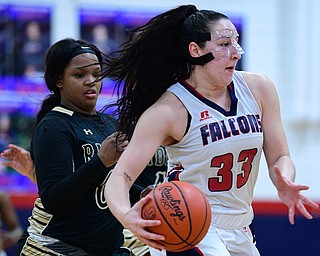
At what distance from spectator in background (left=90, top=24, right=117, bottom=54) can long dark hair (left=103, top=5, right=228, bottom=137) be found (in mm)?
6310

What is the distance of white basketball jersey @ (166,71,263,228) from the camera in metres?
3.88

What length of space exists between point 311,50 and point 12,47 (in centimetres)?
396

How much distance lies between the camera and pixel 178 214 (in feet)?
11.2

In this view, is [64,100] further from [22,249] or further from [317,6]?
[317,6]

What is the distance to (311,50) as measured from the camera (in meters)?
10.8

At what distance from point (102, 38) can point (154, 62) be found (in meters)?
6.48

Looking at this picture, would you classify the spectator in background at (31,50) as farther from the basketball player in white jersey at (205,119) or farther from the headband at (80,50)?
the basketball player in white jersey at (205,119)

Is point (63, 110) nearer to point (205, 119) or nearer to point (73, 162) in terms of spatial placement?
point (73, 162)

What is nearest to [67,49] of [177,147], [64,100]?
→ [64,100]

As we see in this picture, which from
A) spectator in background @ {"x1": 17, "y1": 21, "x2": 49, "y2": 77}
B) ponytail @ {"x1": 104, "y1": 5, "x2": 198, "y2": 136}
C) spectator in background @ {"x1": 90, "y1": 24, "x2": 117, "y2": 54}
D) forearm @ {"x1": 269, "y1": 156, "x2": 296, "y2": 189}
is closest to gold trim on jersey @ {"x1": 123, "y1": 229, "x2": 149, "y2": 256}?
ponytail @ {"x1": 104, "y1": 5, "x2": 198, "y2": 136}

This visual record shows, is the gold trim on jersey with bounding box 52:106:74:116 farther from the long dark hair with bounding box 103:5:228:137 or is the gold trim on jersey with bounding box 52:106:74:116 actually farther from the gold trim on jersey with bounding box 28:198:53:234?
the gold trim on jersey with bounding box 28:198:53:234

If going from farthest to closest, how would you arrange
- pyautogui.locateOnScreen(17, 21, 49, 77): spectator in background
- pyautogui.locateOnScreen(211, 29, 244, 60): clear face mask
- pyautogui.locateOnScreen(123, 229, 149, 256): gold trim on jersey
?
pyautogui.locateOnScreen(17, 21, 49, 77): spectator in background, pyautogui.locateOnScreen(123, 229, 149, 256): gold trim on jersey, pyautogui.locateOnScreen(211, 29, 244, 60): clear face mask

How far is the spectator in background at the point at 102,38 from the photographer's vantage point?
10.5 m

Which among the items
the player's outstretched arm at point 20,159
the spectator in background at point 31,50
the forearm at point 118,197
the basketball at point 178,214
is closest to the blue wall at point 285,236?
the spectator in background at point 31,50
